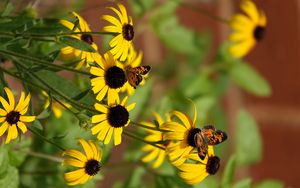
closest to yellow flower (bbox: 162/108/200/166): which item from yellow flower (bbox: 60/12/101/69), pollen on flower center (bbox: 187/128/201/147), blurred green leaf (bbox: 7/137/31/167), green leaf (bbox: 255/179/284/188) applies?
pollen on flower center (bbox: 187/128/201/147)

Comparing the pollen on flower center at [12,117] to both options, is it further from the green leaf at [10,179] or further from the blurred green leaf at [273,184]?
the blurred green leaf at [273,184]

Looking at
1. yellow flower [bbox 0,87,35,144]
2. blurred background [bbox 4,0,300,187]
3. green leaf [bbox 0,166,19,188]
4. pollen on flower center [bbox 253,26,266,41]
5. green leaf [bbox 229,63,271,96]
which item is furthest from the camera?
blurred background [bbox 4,0,300,187]

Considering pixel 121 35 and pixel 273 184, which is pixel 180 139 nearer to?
pixel 121 35

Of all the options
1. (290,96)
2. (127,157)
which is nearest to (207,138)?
(127,157)

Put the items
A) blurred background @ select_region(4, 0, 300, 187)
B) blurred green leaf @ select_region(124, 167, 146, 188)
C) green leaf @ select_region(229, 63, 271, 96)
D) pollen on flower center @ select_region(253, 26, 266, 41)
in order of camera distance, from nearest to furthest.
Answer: blurred green leaf @ select_region(124, 167, 146, 188)
pollen on flower center @ select_region(253, 26, 266, 41)
green leaf @ select_region(229, 63, 271, 96)
blurred background @ select_region(4, 0, 300, 187)

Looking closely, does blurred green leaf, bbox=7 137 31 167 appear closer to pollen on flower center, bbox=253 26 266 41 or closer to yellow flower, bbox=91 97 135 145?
yellow flower, bbox=91 97 135 145

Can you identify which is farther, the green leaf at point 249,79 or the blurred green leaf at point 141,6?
the green leaf at point 249,79

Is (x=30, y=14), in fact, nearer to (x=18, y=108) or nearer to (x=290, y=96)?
(x=18, y=108)

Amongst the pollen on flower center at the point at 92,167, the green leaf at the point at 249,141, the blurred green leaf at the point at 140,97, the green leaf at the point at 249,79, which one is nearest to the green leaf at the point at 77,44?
the pollen on flower center at the point at 92,167
